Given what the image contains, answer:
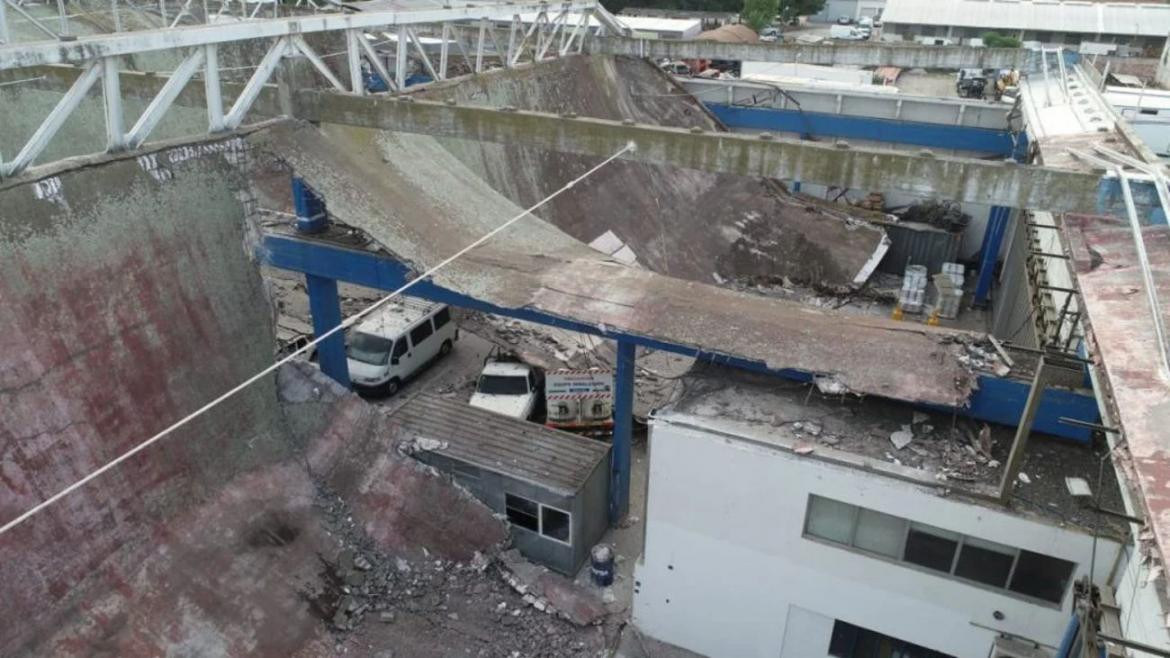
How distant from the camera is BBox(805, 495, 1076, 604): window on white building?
6672 mm

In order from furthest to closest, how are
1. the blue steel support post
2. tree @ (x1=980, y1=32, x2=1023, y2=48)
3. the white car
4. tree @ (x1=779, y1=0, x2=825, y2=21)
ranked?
Result: tree @ (x1=779, y1=0, x2=825, y2=21) → tree @ (x1=980, y1=32, x2=1023, y2=48) → the white car → the blue steel support post

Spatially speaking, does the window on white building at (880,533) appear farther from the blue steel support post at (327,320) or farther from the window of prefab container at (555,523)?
the blue steel support post at (327,320)

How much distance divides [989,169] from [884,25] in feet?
156

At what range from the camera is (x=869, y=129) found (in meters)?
20.7

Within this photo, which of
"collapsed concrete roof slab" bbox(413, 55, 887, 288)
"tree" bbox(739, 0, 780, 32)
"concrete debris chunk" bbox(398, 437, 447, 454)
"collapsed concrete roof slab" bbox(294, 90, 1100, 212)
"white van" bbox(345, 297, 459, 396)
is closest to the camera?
"collapsed concrete roof slab" bbox(294, 90, 1100, 212)

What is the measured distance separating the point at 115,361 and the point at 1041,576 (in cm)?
898

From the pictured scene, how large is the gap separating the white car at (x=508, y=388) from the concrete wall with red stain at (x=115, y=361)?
12.4 ft

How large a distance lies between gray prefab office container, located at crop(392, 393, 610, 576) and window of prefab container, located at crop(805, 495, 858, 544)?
9.21 feet

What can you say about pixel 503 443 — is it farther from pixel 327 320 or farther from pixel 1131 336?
pixel 1131 336

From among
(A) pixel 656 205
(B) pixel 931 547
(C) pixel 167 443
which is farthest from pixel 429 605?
(A) pixel 656 205

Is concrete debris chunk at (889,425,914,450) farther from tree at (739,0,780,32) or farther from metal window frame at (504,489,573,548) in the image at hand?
tree at (739,0,780,32)

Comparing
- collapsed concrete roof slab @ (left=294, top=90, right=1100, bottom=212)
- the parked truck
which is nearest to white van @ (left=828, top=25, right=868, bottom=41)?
the parked truck

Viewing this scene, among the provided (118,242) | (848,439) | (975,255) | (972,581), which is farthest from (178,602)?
(975,255)

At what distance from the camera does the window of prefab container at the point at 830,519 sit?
722 cm
